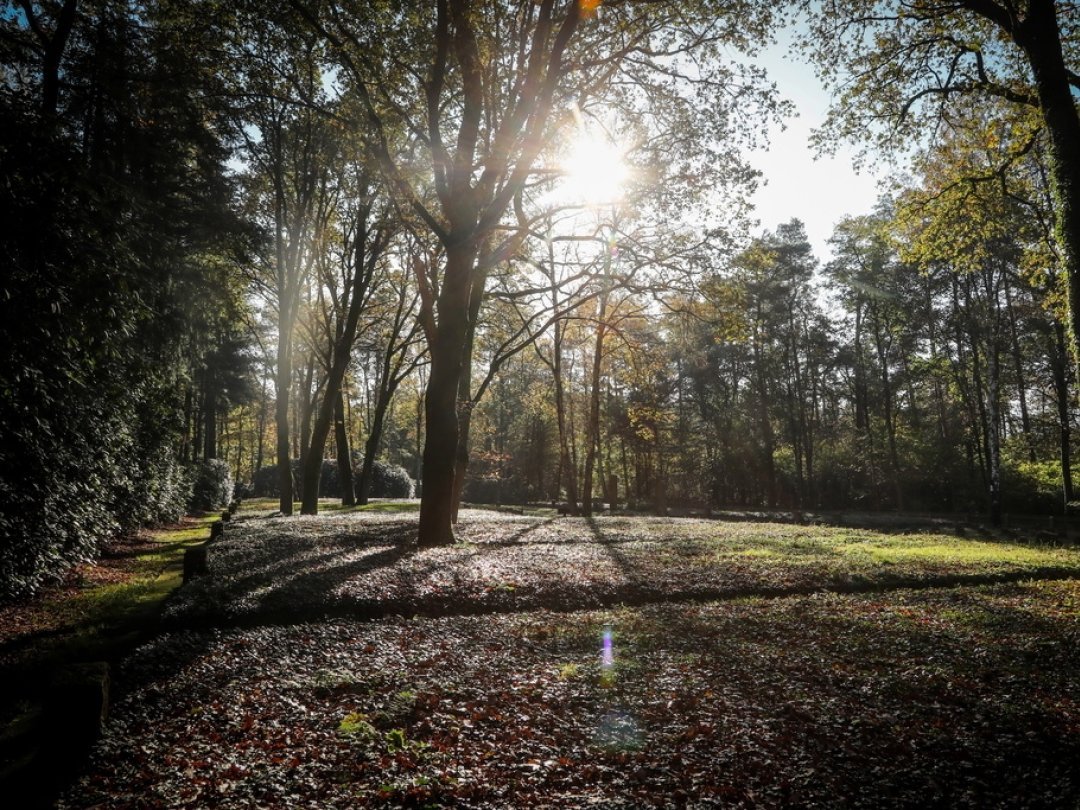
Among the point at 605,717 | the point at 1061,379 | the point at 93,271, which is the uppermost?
the point at 1061,379

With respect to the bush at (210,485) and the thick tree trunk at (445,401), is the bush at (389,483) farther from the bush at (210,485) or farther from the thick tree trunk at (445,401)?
the thick tree trunk at (445,401)

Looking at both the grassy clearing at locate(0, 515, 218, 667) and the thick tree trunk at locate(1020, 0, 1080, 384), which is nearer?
the grassy clearing at locate(0, 515, 218, 667)

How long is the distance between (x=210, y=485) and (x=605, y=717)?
29.7 meters

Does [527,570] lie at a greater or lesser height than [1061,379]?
lesser

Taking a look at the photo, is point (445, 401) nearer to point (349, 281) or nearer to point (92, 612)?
point (92, 612)

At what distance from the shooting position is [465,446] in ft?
60.0

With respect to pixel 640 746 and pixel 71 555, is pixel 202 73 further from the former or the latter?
pixel 640 746

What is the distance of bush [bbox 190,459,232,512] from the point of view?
27141 mm

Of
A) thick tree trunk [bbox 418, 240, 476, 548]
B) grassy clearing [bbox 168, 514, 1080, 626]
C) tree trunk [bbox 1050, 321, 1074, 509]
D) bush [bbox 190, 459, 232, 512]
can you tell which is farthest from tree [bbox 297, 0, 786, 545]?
tree trunk [bbox 1050, 321, 1074, 509]

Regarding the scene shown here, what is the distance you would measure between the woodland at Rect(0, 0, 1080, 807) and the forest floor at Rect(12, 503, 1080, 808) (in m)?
0.04

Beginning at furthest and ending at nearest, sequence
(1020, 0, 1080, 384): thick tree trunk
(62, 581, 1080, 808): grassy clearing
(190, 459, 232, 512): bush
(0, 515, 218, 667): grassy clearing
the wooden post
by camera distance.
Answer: (190, 459, 232, 512): bush → the wooden post → (1020, 0, 1080, 384): thick tree trunk → (0, 515, 218, 667): grassy clearing → (62, 581, 1080, 808): grassy clearing

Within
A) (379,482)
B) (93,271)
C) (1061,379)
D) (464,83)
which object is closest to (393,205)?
(464,83)

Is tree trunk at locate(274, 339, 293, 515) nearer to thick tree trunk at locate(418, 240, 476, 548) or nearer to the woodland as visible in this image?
the woodland

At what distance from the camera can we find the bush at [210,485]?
89.0 feet
